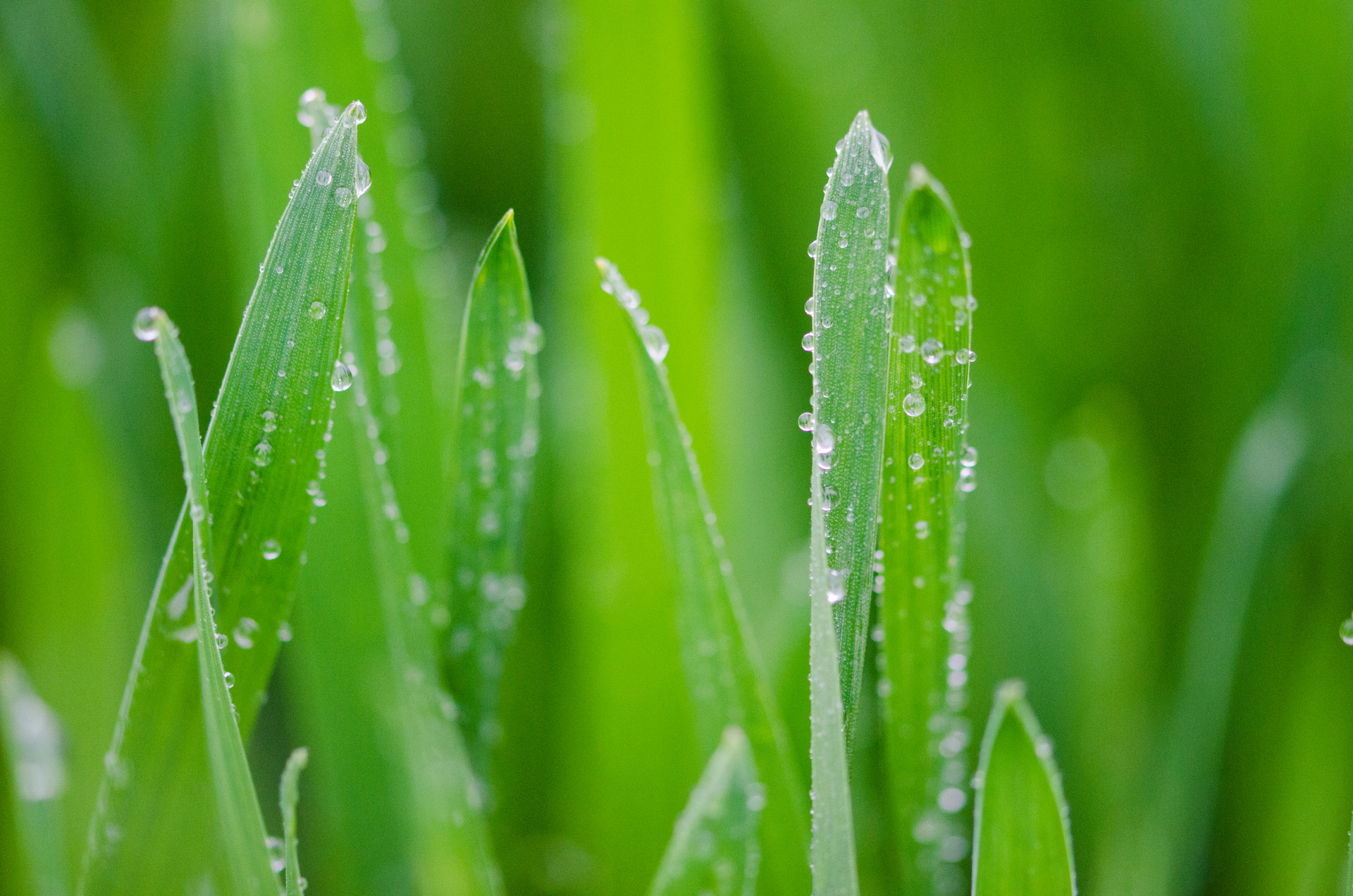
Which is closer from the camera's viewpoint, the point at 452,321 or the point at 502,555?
the point at 502,555

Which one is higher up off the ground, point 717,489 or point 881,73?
point 881,73

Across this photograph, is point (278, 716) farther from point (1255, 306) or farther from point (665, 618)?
point (1255, 306)

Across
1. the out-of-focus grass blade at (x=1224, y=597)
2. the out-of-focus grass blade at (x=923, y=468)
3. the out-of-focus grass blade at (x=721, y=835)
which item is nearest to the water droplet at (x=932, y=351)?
the out-of-focus grass blade at (x=923, y=468)

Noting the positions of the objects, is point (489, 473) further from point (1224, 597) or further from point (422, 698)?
point (1224, 597)

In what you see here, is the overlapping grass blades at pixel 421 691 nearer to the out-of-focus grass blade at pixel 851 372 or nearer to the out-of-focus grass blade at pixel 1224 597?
the out-of-focus grass blade at pixel 851 372

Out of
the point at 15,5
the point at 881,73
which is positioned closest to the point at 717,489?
the point at 881,73

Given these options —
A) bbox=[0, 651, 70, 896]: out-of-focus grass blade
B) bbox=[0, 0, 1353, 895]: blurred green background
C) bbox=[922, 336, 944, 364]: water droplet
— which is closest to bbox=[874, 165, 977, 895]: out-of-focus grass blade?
bbox=[922, 336, 944, 364]: water droplet
